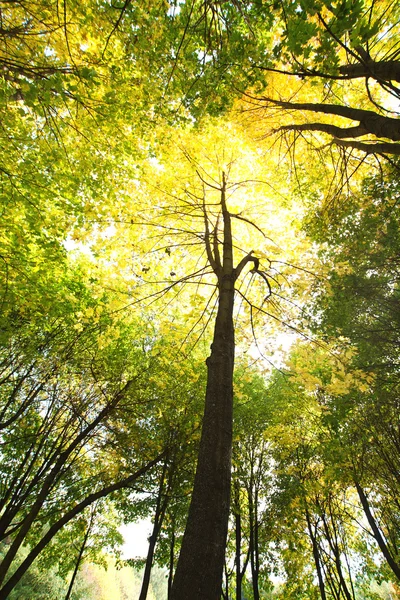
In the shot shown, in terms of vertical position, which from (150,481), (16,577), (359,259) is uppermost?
(359,259)

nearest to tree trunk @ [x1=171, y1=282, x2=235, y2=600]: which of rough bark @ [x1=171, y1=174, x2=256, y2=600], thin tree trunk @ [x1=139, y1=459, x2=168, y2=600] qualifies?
rough bark @ [x1=171, y1=174, x2=256, y2=600]

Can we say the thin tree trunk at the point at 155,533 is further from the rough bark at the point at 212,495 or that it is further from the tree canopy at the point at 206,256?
the rough bark at the point at 212,495

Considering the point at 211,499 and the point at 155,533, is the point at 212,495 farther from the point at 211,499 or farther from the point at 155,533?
the point at 155,533

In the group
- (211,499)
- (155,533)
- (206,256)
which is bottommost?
(155,533)

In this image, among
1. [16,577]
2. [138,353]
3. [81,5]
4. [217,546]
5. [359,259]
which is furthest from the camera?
[138,353]

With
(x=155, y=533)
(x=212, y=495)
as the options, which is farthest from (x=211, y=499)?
(x=155, y=533)

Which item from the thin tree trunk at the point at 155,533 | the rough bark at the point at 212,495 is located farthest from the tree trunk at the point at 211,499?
the thin tree trunk at the point at 155,533

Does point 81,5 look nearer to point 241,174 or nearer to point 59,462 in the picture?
point 241,174

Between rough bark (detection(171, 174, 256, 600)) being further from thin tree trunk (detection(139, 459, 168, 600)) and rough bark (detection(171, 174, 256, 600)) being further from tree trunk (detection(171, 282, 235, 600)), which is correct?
thin tree trunk (detection(139, 459, 168, 600))

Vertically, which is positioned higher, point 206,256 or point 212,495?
point 206,256

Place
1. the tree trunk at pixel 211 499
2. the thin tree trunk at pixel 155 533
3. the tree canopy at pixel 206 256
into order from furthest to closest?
the thin tree trunk at pixel 155 533 → the tree canopy at pixel 206 256 → the tree trunk at pixel 211 499

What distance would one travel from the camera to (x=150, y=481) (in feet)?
29.9

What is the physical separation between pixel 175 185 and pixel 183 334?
9.81ft

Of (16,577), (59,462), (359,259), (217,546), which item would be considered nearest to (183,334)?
(217,546)
